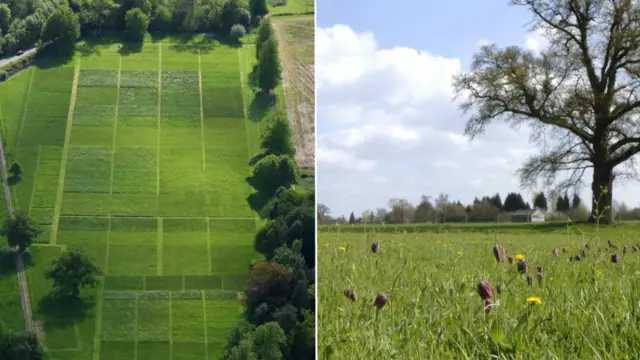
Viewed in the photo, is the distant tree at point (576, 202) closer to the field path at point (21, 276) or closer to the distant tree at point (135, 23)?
the distant tree at point (135, 23)

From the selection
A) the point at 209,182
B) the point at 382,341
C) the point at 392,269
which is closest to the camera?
the point at 382,341

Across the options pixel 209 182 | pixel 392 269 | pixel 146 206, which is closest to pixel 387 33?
pixel 209 182

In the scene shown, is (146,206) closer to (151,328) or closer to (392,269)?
(151,328)

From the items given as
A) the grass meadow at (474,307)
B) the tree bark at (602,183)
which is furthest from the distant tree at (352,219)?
the tree bark at (602,183)

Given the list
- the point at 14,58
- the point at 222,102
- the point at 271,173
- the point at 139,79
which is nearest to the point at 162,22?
the point at 139,79

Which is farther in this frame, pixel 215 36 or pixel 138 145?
pixel 215 36

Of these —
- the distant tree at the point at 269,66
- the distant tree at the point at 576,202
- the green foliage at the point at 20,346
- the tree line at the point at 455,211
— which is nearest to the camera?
the tree line at the point at 455,211

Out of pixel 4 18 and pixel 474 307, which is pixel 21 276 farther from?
pixel 474 307
